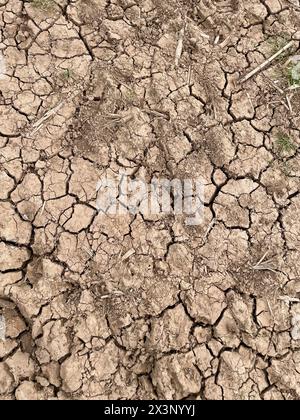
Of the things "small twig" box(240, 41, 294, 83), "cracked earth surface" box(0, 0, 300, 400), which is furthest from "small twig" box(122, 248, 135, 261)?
"small twig" box(240, 41, 294, 83)

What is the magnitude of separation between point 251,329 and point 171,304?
52cm

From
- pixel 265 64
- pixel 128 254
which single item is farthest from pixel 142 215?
pixel 265 64

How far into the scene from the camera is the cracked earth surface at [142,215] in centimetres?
311

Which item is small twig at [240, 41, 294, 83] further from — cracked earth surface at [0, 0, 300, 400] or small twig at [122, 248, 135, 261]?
small twig at [122, 248, 135, 261]

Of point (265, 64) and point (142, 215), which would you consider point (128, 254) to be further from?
point (265, 64)

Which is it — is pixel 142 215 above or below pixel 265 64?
below

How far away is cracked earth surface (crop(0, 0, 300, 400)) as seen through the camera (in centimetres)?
311

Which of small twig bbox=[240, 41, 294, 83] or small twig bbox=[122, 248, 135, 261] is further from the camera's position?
small twig bbox=[240, 41, 294, 83]

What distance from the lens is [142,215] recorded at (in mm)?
3404

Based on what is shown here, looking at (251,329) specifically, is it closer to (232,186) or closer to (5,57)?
(232,186)


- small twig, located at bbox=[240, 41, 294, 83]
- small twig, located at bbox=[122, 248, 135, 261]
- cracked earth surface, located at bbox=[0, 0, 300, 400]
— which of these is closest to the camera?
cracked earth surface, located at bbox=[0, 0, 300, 400]

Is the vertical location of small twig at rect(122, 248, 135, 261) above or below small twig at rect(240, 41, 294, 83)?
below

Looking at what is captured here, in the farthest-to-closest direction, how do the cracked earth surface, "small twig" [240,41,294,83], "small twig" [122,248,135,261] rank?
1. "small twig" [240,41,294,83]
2. "small twig" [122,248,135,261]
3. the cracked earth surface

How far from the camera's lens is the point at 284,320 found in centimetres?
324
